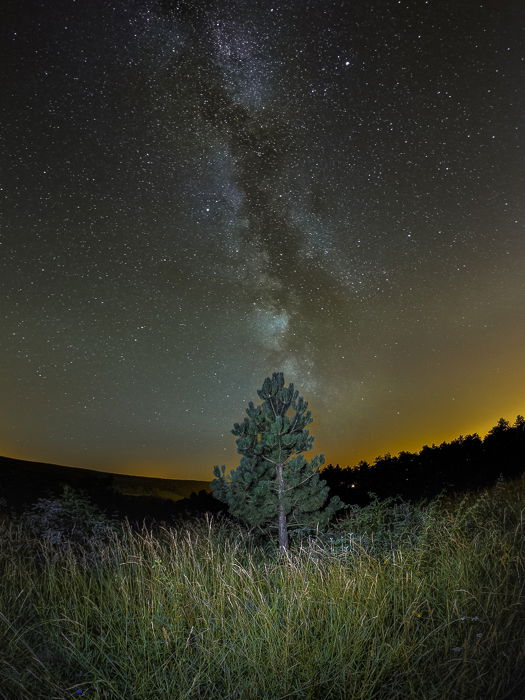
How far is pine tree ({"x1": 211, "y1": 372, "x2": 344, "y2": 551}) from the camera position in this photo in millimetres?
11406

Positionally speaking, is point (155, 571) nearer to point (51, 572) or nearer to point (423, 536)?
point (51, 572)

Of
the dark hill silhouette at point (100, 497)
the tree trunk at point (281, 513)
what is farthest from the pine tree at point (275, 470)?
the dark hill silhouette at point (100, 497)

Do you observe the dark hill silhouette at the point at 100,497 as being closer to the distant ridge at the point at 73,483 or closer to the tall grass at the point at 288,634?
the distant ridge at the point at 73,483

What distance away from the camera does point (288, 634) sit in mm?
3213

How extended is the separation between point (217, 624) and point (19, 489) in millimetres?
23248

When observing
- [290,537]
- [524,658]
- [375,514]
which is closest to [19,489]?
[290,537]

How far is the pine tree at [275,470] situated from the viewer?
1141cm

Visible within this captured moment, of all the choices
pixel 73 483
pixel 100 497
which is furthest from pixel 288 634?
pixel 73 483

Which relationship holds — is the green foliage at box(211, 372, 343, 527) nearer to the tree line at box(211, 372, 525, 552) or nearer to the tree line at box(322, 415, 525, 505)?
the tree line at box(211, 372, 525, 552)

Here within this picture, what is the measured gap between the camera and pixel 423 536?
534cm

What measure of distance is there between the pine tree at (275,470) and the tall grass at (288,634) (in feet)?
21.3

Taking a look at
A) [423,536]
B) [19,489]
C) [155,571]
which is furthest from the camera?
[19,489]

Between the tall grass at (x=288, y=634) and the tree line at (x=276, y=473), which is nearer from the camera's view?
the tall grass at (x=288, y=634)

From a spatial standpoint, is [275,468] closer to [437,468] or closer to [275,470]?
[275,470]
